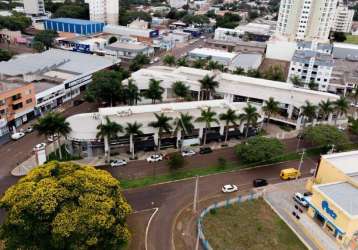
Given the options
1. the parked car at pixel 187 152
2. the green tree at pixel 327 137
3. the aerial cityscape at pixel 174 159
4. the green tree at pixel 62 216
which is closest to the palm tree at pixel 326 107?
the aerial cityscape at pixel 174 159

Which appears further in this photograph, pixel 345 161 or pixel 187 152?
pixel 187 152

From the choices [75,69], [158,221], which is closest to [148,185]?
[158,221]

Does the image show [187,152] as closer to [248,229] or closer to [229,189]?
[229,189]

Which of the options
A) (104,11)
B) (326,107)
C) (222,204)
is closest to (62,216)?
(222,204)

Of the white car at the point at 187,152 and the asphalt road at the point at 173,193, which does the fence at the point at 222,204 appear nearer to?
the asphalt road at the point at 173,193

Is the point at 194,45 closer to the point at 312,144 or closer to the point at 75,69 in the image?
the point at 75,69

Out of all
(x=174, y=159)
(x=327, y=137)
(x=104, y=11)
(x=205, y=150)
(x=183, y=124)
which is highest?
(x=104, y=11)

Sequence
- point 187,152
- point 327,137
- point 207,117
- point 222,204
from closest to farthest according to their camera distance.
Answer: point 222,204
point 207,117
point 327,137
point 187,152
